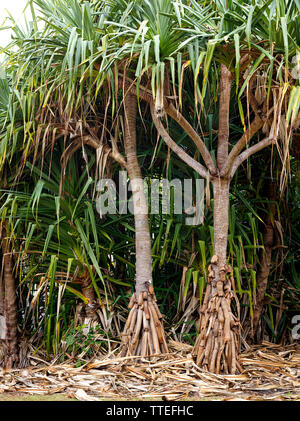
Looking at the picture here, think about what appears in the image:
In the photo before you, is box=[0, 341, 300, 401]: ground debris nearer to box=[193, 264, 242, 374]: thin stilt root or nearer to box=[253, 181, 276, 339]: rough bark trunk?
box=[193, 264, 242, 374]: thin stilt root

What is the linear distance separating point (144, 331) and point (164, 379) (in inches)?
14.2

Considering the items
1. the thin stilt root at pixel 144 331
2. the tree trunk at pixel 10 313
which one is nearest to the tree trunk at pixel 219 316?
the thin stilt root at pixel 144 331

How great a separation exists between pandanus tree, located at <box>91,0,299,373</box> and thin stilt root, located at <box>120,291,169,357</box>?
0.86 feet

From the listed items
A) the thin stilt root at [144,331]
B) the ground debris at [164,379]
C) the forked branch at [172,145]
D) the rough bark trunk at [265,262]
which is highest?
the forked branch at [172,145]

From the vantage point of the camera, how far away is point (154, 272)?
3.75 meters

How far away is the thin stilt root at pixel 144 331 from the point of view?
10.3 ft

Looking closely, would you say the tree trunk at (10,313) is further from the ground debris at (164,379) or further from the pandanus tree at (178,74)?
the pandanus tree at (178,74)

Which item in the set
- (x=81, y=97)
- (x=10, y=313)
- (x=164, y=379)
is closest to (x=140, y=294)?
(x=164, y=379)

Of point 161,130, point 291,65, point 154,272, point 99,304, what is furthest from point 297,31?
point 99,304

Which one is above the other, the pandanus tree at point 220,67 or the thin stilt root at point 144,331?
the pandanus tree at point 220,67

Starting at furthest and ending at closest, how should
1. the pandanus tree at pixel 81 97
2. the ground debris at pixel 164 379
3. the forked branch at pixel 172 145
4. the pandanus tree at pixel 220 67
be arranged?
the forked branch at pixel 172 145
the pandanus tree at pixel 81 97
the ground debris at pixel 164 379
the pandanus tree at pixel 220 67

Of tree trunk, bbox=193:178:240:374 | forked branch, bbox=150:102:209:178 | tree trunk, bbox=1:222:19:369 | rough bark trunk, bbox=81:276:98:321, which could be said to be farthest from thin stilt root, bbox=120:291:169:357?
tree trunk, bbox=1:222:19:369

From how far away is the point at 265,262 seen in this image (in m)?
3.74

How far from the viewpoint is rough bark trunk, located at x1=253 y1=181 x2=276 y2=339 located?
371 cm
